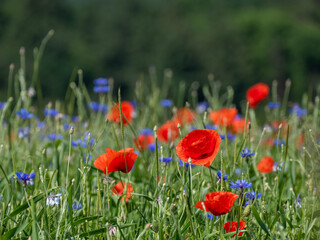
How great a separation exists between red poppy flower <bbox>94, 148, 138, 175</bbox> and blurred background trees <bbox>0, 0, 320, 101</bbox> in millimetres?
29936

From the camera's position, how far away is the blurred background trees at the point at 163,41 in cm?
3478

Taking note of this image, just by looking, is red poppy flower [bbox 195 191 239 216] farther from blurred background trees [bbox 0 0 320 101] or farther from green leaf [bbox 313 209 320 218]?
blurred background trees [bbox 0 0 320 101]

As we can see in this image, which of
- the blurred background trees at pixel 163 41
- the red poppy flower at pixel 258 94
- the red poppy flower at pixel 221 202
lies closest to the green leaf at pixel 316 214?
the red poppy flower at pixel 221 202

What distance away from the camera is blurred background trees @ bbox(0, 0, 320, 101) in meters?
34.8

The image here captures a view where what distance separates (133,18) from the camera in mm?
41000

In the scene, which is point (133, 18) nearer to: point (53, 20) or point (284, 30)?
point (53, 20)

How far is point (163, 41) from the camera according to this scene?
3722 cm

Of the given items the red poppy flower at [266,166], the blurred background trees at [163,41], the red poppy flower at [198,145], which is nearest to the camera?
the red poppy flower at [198,145]

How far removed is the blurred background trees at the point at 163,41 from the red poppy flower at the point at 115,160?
2994cm

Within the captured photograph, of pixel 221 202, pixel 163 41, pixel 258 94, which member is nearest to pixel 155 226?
pixel 221 202

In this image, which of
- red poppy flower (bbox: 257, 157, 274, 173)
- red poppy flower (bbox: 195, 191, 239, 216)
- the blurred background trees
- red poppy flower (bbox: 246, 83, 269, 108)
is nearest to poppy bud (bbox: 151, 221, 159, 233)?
red poppy flower (bbox: 195, 191, 239, 216)

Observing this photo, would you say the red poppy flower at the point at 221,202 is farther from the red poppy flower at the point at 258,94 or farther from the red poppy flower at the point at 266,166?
the red poppy flower at the point at 258,94

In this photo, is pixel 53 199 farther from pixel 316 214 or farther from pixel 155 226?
pixel 316 214

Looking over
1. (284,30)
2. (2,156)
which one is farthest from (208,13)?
(2,156)
